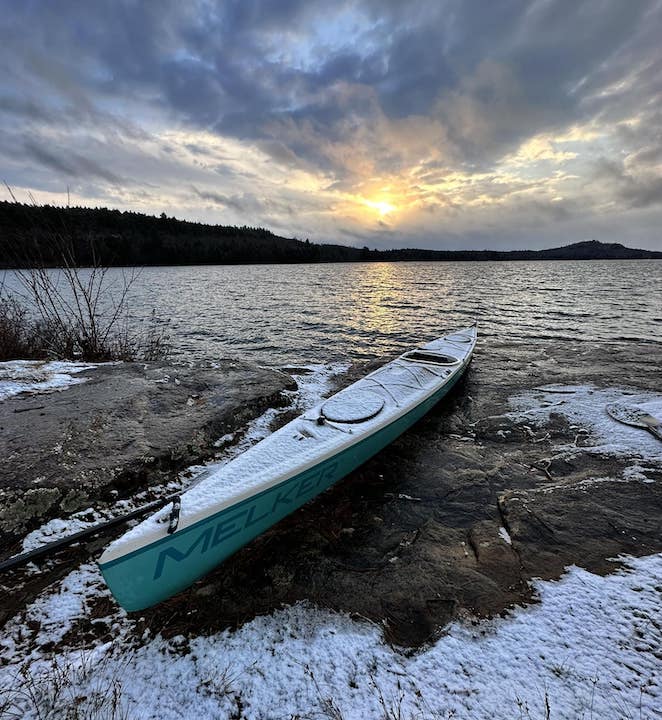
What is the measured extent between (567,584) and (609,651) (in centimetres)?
71

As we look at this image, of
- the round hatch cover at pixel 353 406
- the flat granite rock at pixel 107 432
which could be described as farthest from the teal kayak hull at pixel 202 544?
the flat granite rock at pixel 107 432

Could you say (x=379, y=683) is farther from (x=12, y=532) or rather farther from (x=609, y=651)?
(x=12, y=532)

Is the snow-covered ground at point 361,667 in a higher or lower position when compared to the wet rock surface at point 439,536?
higher

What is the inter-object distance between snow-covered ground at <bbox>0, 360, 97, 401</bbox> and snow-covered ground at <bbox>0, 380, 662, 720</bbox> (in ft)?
14.4

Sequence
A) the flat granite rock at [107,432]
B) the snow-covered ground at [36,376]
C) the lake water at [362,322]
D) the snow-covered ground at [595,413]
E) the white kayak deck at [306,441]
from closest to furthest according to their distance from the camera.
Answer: the white kayak deck at [306,441] < the flat granite rock at [107,432] < the snow-covered ground at [595,413] < the snow-covered ground at [36,376] < the lake water at [362,322]

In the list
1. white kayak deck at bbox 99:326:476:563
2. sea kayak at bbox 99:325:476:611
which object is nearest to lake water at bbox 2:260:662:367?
white kayak deck at bbox 99:326:476:563

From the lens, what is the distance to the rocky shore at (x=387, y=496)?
126 inches

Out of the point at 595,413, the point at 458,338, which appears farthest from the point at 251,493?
the point at 458,338

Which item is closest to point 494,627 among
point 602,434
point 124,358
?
point 602,434

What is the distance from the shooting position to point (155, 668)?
2512 mm

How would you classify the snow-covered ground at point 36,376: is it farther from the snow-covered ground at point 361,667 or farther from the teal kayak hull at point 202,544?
the teal kayak hull at point 202,544

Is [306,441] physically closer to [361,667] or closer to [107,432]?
[361,667]

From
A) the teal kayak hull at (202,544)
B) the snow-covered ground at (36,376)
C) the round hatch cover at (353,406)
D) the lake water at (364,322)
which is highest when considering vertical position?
the snow-covered ground at (36,376)

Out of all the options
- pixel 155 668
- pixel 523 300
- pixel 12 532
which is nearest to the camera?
pixel 155 668
